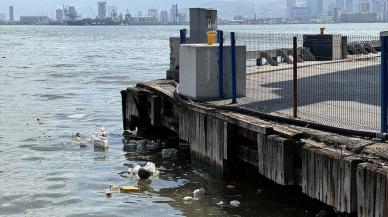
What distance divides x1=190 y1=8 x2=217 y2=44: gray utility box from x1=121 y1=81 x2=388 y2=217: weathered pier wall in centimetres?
394

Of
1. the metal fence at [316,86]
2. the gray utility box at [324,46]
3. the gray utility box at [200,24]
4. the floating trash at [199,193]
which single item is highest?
the gray utility box at [200,24]

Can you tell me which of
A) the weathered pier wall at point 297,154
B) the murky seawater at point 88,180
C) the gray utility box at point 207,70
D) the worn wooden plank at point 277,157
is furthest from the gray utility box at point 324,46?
the worn wooden plank at point 277,157

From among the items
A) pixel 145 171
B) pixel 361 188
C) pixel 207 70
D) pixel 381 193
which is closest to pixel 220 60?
pixel 207 70

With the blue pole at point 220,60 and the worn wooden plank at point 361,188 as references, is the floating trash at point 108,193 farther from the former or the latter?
the worn wooden plank at point 361,188

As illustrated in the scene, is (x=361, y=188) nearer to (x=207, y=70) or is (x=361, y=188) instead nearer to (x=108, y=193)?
(x=108, y=193)

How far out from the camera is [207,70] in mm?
16609

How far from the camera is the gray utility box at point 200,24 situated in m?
21.6

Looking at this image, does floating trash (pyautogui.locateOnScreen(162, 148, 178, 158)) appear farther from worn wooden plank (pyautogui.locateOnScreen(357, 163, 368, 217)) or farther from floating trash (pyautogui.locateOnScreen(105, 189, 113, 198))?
worn wooden plank (pyautogui.locateOnScreen(357, 163, 368, 217))

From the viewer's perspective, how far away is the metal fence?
13.7 metres

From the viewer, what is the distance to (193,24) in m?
21.8

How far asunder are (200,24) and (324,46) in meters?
8.85

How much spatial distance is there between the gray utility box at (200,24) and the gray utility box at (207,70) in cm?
454

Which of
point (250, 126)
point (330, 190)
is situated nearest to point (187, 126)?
point (250, 126)

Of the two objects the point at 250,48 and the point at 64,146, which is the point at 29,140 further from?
the point at 250,48
